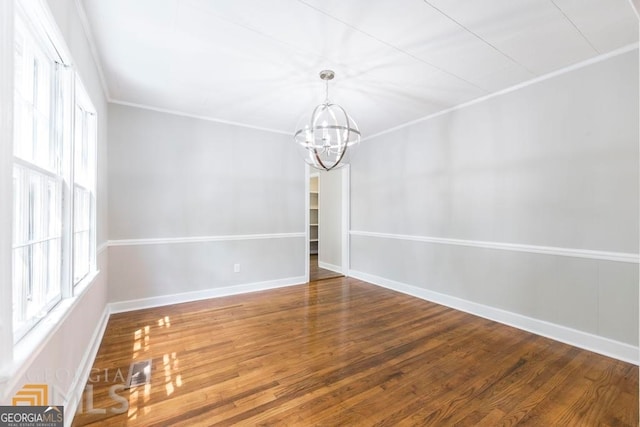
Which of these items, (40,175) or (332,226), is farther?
(332,226)

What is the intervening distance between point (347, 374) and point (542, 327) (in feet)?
6.91

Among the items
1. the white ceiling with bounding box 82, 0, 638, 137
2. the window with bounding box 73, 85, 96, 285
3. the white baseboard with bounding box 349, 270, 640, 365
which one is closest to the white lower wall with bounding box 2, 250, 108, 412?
the window with bounding box 73, 85, 96, 285

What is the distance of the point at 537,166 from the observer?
9.08 feet

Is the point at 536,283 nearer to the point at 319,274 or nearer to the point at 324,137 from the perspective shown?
the point at 324,137

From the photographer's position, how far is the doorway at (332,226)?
520cm

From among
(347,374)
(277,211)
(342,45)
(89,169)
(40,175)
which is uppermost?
(342,45)

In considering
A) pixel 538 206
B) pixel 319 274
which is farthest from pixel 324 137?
pixel 319 274

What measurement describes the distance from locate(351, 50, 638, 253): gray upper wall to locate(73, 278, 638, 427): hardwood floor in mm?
1081

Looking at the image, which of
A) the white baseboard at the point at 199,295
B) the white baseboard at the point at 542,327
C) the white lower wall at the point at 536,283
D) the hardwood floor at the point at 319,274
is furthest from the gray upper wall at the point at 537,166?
the white baseboard at the point at 199,295

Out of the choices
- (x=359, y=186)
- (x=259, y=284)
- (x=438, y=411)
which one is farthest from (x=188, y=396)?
(x=359, y=186)

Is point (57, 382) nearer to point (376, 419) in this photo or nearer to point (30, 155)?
point (30, 155)

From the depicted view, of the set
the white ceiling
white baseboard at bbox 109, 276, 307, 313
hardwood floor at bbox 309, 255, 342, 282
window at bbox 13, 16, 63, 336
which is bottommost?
hardwood floor at bbox 309, 255, 342, 282

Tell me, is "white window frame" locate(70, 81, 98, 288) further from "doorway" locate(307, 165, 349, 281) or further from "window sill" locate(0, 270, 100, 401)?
"doorway" locate(307, 165, 349, 281)

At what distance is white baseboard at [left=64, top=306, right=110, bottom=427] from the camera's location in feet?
5.20
